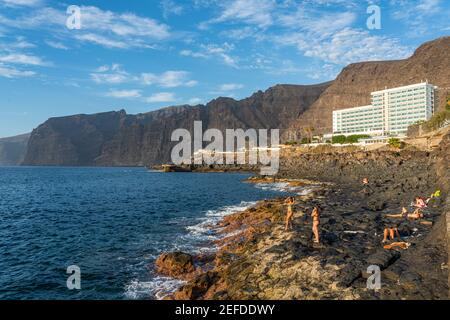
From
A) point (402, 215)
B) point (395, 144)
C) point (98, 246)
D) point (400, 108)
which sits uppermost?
point (400, 108)

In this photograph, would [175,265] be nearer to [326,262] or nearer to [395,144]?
[326,262]

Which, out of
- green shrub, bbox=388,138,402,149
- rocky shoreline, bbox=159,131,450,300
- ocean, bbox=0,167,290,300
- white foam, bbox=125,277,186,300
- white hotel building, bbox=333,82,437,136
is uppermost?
white hotel building, bbox=333,82,437,136

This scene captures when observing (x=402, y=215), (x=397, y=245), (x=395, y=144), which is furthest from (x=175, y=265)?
(x=395, y=144)

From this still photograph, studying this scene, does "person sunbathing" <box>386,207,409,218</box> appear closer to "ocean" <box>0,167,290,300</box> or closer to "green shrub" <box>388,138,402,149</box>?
"ocean" <box>0,167,290,300</box>

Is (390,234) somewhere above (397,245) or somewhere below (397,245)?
above

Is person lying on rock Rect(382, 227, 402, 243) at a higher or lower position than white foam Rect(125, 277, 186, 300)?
higher

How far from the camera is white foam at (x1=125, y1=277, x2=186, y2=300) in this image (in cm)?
1614

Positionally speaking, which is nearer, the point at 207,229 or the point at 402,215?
the point at 402,215

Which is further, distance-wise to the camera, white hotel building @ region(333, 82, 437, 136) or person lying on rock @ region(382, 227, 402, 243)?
white hotel building @ region(333, 82, 437, 136)

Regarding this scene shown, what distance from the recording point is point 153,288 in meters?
17.1

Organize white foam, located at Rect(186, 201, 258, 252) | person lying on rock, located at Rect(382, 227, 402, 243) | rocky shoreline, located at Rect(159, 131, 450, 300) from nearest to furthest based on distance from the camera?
→ 1. rocky shoreline, located at Rect(159, 131, 450, 300)
2. person lying on rock, located at Rect(382, 227, 402, 243)
3. white foam, located at Rect(186, 201, 258, 252)

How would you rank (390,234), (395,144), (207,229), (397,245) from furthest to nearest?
1. (395,144)
2. (207,229)
3. (390,234)
4. (397,245)

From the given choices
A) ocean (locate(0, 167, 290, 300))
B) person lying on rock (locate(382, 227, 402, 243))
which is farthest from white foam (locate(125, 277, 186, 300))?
person lying on rock (locate(382, 227, 402, 243))
